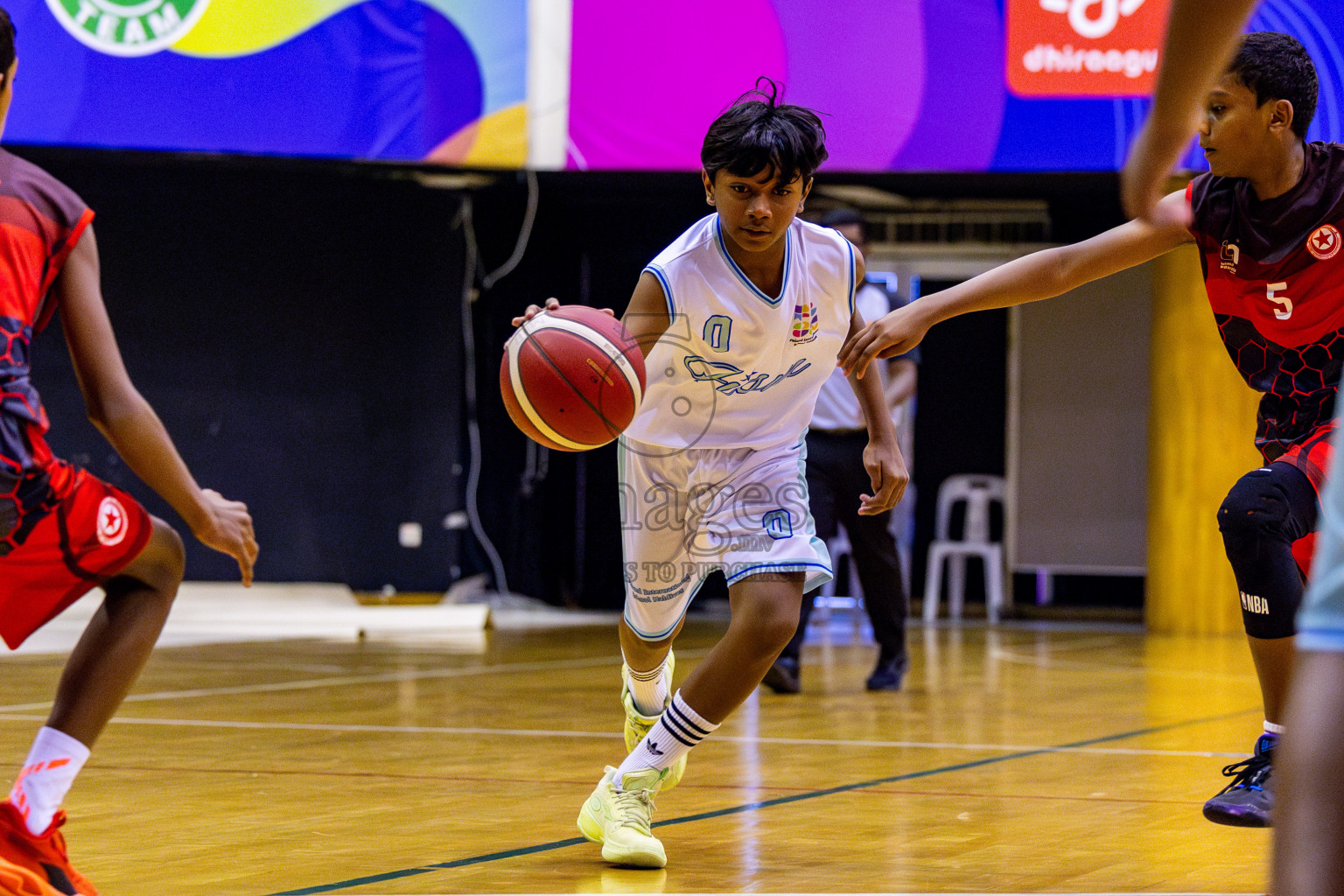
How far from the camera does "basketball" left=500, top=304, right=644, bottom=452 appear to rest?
342 cm

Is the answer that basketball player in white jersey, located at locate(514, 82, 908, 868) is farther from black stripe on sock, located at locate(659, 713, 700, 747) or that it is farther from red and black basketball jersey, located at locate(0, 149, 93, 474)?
red and black basketball jersey, located at locate(0, 149, 93, 474)

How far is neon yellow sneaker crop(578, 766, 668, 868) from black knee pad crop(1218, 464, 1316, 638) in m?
1.22

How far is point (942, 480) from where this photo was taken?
1213cm

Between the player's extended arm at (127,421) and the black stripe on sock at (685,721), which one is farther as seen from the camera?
the black stripe on sock at (685,721)

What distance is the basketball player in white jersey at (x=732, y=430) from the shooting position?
3268 mm

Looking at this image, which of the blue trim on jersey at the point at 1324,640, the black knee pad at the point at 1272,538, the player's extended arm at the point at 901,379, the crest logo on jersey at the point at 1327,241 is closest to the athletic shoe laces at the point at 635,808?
Result: the black knee pad at the point at 1272,538

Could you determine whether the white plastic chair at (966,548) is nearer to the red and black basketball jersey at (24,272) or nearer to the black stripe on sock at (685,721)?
the black stripe on sock at (685,721)

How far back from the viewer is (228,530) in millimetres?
2496

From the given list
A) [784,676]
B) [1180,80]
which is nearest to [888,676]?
[784,676]

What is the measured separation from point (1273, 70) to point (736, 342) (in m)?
1.26

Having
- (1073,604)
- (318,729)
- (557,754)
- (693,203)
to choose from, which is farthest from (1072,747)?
(1073,604)

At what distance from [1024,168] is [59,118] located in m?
5.36

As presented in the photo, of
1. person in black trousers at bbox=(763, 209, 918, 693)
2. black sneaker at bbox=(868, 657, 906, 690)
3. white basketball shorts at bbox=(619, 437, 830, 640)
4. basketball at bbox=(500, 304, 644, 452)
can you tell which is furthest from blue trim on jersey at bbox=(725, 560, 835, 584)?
black sneaker at bbox=(868, 657, 906, 690)

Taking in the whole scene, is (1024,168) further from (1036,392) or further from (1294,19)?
(1036,392)
